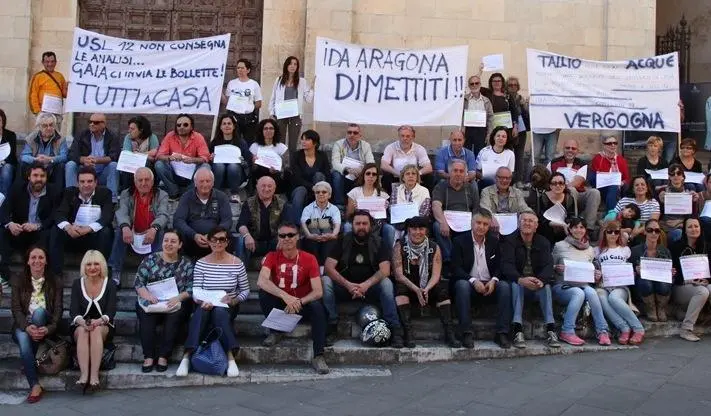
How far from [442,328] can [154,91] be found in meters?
5.17

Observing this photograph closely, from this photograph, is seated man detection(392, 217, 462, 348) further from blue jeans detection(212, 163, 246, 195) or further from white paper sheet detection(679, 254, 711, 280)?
white paper sheet detection(679, 254, 711, 280)

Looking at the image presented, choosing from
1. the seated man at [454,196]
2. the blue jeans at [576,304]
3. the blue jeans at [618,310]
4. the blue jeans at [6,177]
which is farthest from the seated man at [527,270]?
the blue jeans at [6,177]

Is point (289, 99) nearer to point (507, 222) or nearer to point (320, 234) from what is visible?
point (320, 234)

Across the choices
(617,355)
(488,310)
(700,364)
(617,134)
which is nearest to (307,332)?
(488,310)

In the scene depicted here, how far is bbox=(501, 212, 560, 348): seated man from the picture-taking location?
8.20 m

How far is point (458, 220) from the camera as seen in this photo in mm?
9234

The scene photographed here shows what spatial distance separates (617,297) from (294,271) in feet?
11.9

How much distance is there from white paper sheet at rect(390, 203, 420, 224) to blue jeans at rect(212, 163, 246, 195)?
209 centimetres

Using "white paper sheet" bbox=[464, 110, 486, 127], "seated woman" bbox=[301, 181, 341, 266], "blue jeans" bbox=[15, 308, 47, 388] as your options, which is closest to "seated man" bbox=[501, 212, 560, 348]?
"seated woman" bbox=[301, 181, 341, 266]

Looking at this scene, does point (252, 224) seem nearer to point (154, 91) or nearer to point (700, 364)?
point (154, 91)

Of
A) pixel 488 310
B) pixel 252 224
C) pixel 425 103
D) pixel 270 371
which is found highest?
pixel 425 103

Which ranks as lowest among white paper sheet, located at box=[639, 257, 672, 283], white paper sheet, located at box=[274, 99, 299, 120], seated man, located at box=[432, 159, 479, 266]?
white paper sheet, located at box=[639, 257, 672, 283]

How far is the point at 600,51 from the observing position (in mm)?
13828

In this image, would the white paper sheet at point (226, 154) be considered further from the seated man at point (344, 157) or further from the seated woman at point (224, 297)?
the seated woman at point (224, 297)
